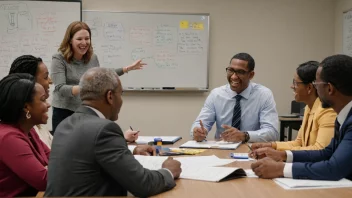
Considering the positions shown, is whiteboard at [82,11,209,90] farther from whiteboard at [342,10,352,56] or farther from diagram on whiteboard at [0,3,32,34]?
whiteboard at [342,10,352,56]

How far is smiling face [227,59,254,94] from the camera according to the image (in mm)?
3277

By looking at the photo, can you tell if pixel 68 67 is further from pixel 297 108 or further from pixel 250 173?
pixel 297 108

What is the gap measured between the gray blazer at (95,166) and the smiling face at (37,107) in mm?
432

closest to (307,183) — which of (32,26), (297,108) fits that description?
(297,108)

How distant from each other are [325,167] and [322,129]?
0.64 meters

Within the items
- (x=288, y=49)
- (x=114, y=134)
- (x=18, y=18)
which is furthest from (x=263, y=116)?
(x=18, y=18)

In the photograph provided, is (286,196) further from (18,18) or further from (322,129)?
(18,18)

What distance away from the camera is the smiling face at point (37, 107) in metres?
1.93

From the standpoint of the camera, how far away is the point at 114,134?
1523 millimetres

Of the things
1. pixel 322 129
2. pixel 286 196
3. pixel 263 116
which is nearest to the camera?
pixel 286 196

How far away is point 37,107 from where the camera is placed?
6.41ft

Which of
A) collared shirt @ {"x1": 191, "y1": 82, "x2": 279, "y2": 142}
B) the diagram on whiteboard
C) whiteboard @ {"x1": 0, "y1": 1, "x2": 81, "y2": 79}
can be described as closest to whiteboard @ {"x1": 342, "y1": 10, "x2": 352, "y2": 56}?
collared shirt @ {"x1": 191, "y1": 82, "x2": 279, "y2": 142}

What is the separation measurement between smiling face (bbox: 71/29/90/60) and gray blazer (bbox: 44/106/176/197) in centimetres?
180

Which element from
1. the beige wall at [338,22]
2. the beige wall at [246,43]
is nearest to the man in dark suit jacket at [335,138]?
the beige wall at [246,43]
